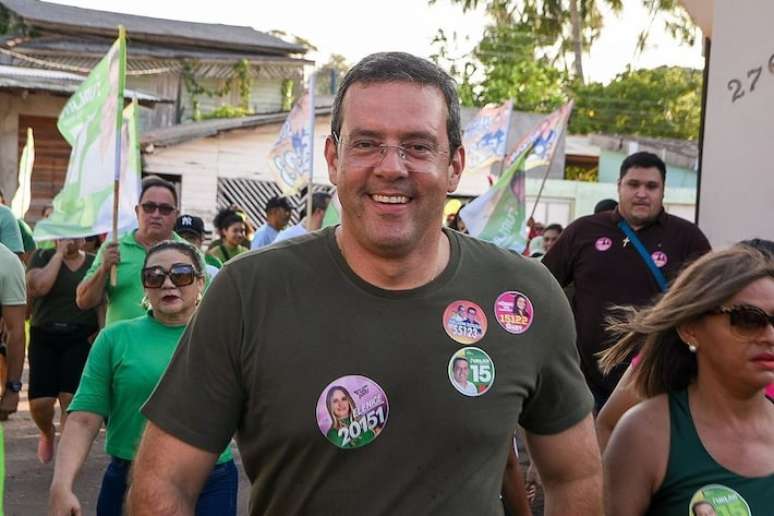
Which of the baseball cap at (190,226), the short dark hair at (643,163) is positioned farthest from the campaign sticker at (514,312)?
the baseball cap at (190,226)

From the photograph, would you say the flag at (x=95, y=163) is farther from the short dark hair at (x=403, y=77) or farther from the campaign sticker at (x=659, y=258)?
the short dark hair at (x=403, y=77)

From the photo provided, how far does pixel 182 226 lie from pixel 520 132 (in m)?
27.2

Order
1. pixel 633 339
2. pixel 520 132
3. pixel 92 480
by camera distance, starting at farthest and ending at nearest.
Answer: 1. pixel 520 132
2. pixel 92 480
3. pixel 633 339

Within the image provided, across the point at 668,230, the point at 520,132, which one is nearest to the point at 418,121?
the point at 668,230

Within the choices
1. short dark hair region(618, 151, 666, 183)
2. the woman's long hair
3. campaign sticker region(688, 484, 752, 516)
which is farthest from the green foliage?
campaign sticker region(688, 484, 752, 516)

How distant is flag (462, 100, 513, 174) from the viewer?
16.0 m

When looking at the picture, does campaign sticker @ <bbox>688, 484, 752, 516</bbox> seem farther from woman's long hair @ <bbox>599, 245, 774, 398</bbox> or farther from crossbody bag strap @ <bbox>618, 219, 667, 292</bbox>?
crossbody bag strap @ <bbox>618, 219, 667, 292</bbox>

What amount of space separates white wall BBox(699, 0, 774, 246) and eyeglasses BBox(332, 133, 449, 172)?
375 cm

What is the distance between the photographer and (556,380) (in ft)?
9.00

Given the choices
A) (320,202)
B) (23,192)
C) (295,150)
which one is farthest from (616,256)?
(23,192)

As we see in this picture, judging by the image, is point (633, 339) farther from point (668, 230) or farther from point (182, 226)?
point (182, 226)

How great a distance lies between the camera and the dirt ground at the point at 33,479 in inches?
311

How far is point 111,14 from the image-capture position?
Answer: 37.9 metres

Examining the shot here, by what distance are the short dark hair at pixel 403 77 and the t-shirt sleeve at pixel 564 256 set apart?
4.18 m
